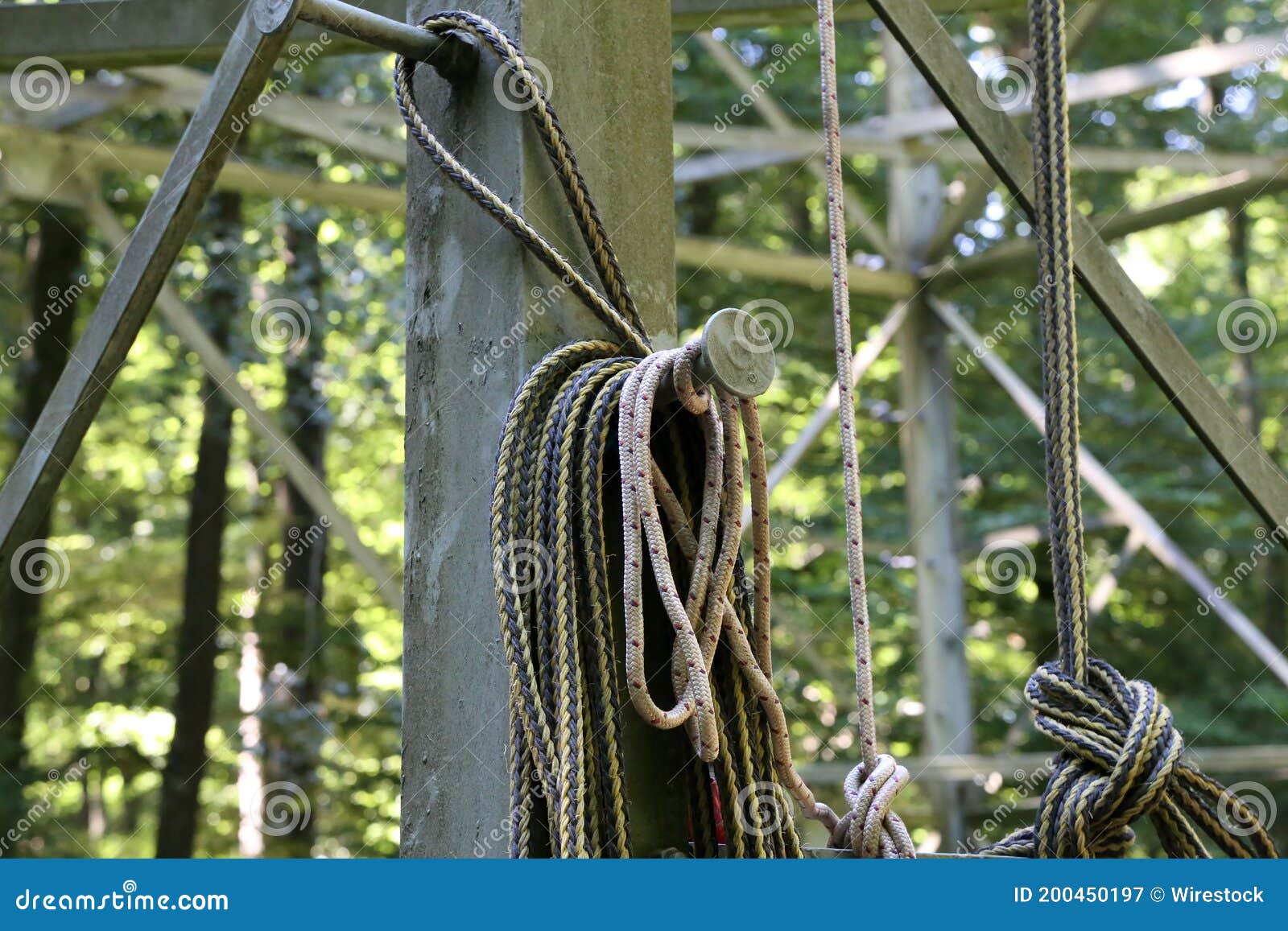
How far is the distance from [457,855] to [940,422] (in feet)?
18.7

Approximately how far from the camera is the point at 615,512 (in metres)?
1.62

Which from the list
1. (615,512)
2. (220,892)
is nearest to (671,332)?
(615,512)

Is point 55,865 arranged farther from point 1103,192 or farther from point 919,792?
point 1103,192
